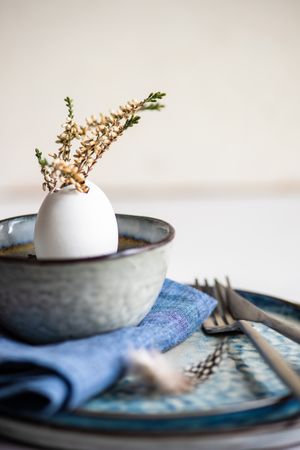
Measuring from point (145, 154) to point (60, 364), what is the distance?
1.62 metres

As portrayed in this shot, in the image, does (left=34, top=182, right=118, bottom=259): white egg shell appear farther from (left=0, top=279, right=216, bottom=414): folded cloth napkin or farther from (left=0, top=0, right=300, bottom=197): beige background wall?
(left=0, top=0, right=300, bottom=197): beige background wall

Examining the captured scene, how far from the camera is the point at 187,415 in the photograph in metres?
0.35

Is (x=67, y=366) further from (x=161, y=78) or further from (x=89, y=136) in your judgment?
(x=161, y=78)

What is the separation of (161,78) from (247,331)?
5.29 feet

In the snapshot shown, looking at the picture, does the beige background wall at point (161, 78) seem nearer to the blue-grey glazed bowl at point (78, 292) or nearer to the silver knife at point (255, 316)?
the silver knife at point (255, 316)

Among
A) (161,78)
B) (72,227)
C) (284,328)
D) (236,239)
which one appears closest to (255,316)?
(284,328)

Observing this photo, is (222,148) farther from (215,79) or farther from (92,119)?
(92,119)

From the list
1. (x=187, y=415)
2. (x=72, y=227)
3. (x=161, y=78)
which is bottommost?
(x=187, y=415)

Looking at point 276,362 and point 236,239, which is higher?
point 236,239

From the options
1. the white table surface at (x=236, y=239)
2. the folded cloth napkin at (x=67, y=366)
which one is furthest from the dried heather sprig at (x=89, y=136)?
the white table surface at (x=236, y=239)

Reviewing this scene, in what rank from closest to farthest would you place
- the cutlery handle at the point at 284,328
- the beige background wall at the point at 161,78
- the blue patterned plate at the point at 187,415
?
the blue patterned plate at the point at 187,415 < the cutlery handle at the point at 284,328 < the beige background wall at the point at 161,78

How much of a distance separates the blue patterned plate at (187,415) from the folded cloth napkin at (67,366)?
0.01m

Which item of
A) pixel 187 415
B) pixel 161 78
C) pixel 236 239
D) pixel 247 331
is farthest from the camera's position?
pixel 161 78

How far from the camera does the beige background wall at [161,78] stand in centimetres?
198
